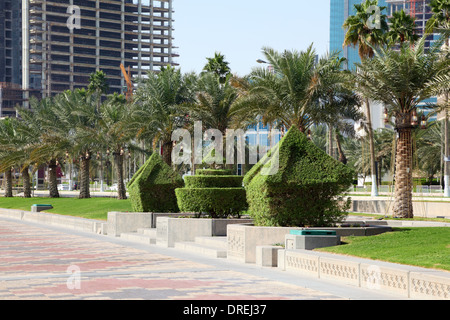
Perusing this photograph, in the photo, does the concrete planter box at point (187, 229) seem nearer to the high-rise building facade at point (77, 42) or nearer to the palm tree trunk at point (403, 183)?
the palm tree trunk at point (403, 183)

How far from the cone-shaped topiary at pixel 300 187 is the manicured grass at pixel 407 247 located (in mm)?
1450

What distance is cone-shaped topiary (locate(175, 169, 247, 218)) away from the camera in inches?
984

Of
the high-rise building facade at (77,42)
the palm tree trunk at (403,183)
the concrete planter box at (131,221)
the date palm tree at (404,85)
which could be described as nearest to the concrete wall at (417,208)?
the palm tree trunk at (403,183)

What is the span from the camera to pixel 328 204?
1934cm

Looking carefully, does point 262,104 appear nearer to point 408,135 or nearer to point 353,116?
point 353,116

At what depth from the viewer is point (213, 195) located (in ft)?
81.8

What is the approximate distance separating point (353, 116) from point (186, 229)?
1717cm

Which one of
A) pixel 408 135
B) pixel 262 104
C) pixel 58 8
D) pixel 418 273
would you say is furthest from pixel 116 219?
pixel 58 8

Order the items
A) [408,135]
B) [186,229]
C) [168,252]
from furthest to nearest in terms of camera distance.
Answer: [408,135]
[186,229]
[168,252]

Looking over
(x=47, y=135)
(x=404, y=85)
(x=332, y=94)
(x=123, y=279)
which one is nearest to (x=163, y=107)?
(x=332, y=94)

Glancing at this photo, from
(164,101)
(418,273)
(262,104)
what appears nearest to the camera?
(418,273)

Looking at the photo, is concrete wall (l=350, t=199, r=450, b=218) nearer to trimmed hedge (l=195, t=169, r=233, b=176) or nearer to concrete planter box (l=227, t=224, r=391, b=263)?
trimmed hedge (l=195, t=169, r=233, b=176)

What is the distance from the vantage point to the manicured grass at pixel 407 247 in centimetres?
1382

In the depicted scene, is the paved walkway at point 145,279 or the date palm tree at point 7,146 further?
the date palm tree at point 7,146
